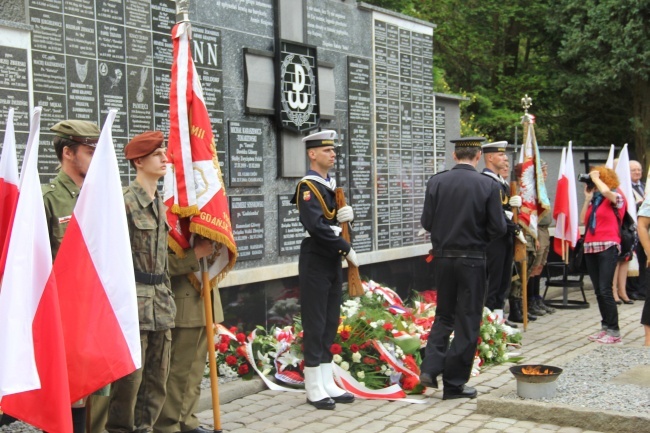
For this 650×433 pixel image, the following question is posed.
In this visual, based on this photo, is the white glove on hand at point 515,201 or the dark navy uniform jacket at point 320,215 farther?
the white glove on hand at point 515,201

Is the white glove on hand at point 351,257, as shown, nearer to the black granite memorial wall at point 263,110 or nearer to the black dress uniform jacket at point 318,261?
the black dress uniform jacket at point 318,261

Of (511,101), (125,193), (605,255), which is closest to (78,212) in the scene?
(125,193)

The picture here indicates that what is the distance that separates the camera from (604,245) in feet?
31.0

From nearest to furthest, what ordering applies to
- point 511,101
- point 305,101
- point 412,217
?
point 305,101 < point 412,217 < point 511,101

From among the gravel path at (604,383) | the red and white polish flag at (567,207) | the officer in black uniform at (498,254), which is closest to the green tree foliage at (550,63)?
the red and white polish flag at (567,207)

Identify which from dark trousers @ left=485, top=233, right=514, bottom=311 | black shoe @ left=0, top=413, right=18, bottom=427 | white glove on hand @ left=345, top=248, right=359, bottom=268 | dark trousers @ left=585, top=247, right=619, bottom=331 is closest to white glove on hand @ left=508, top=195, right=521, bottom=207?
dark trousers @ left=485, top=233, right=514, bottom=311

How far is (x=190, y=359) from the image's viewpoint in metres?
5.51

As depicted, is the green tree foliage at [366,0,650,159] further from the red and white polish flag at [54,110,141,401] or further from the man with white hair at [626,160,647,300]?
the red and white polish flag at [54,110,141,401]

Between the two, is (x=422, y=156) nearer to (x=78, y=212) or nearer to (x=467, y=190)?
(x=467, y=190)

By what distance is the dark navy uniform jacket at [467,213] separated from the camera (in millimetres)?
7035

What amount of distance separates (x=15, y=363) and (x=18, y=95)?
110 inches

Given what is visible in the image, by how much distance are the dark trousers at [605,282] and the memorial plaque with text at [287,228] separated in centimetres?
327

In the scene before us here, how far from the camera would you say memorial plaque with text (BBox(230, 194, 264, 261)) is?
7.99 metres

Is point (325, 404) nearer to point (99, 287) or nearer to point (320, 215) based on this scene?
point (320, 215)
